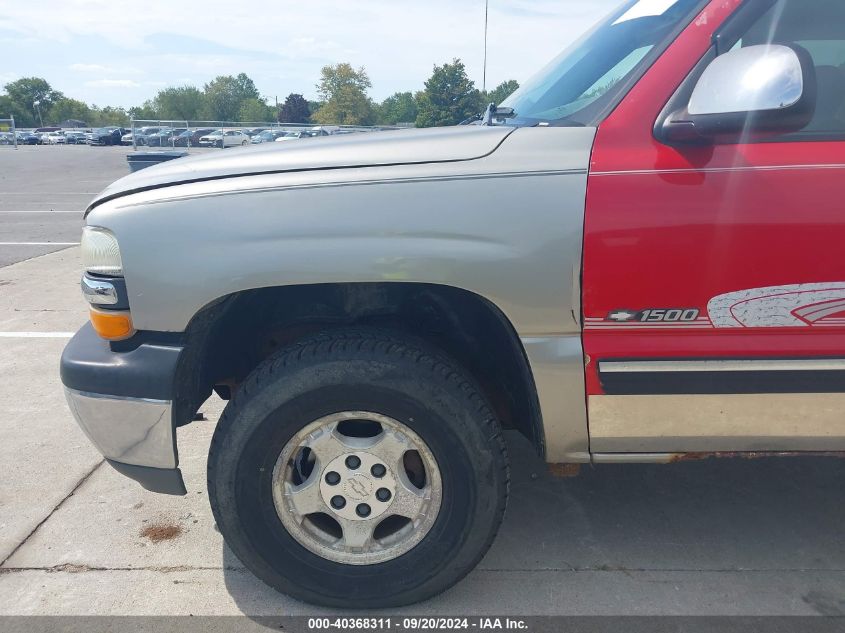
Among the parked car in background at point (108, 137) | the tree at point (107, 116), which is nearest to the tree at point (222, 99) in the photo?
the tree at point (107, 116)

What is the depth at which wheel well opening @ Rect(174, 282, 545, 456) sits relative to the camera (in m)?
2.14

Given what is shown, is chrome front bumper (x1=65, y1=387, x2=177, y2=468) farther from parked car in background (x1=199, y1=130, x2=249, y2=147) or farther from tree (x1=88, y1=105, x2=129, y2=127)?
tree (x1=88, y1=105, x2=129, y2=127)

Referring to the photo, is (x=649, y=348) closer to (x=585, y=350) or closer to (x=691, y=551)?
(x=585, y=350)

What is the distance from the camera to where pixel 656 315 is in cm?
194

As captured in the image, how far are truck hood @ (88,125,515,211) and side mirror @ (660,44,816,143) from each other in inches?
21.7

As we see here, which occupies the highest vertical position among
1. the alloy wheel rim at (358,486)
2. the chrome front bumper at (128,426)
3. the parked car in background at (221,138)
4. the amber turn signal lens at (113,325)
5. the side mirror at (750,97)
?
the side mirror at (750,97)

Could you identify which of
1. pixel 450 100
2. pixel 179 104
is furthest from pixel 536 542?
pixel 179 104

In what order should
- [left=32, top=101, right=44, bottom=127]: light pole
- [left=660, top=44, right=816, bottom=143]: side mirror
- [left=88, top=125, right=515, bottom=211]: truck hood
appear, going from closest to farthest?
[left=660, top=44, right=816, bottom=143]: side mirror
[left=88, top=125, right=515, bottom=211]: truck hood
[left=32, top=101, right=44, bottom=127]: light pole

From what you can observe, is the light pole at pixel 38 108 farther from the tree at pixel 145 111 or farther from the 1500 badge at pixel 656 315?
the 1500 badge at pixel 656 315

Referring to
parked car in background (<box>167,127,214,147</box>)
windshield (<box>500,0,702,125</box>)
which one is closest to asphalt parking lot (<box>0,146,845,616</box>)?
windshield (<box>500,0,702,125</box>)

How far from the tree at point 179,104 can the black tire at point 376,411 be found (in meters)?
80.8

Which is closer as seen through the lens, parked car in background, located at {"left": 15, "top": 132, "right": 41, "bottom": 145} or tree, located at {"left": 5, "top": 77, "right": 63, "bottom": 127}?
parked car in background, located at {"left": 15, "top": 132, "right": 41, "bottom": 145}

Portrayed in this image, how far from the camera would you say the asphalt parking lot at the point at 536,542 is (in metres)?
2.29

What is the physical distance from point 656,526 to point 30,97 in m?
98.0
